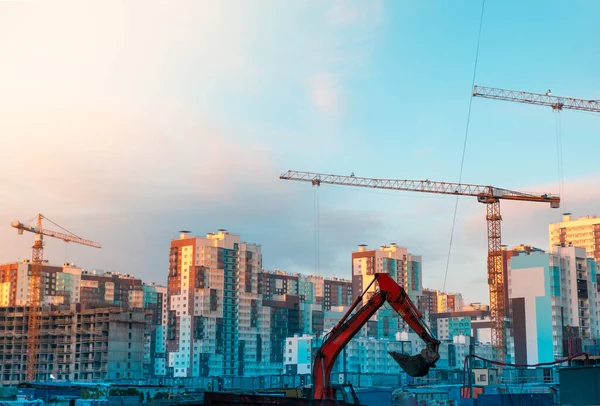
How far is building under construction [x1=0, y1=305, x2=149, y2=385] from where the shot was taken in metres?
170

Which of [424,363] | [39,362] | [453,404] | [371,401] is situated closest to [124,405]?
[371,401]

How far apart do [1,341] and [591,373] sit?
164 m

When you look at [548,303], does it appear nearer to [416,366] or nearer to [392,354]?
[392,354]

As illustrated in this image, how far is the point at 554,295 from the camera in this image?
16375cm

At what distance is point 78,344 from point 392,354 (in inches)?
5690

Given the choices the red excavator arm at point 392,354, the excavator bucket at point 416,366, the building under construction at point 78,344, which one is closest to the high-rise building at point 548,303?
the building under construction at point 78,344

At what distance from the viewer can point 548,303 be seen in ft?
534

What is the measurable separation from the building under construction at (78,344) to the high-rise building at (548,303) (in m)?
73.0

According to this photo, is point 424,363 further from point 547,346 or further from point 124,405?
point 547,346

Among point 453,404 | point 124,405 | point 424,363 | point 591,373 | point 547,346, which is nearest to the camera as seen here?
point 424,363

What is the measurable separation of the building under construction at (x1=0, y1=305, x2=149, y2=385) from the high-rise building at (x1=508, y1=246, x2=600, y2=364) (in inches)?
2875

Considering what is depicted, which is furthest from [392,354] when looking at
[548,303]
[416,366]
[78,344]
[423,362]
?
[78,344]

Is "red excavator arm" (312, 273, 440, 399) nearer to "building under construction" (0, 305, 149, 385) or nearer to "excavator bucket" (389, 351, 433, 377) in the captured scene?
"excavator bucket" (389, 351, 433, 377)

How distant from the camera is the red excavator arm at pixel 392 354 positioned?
138ft
